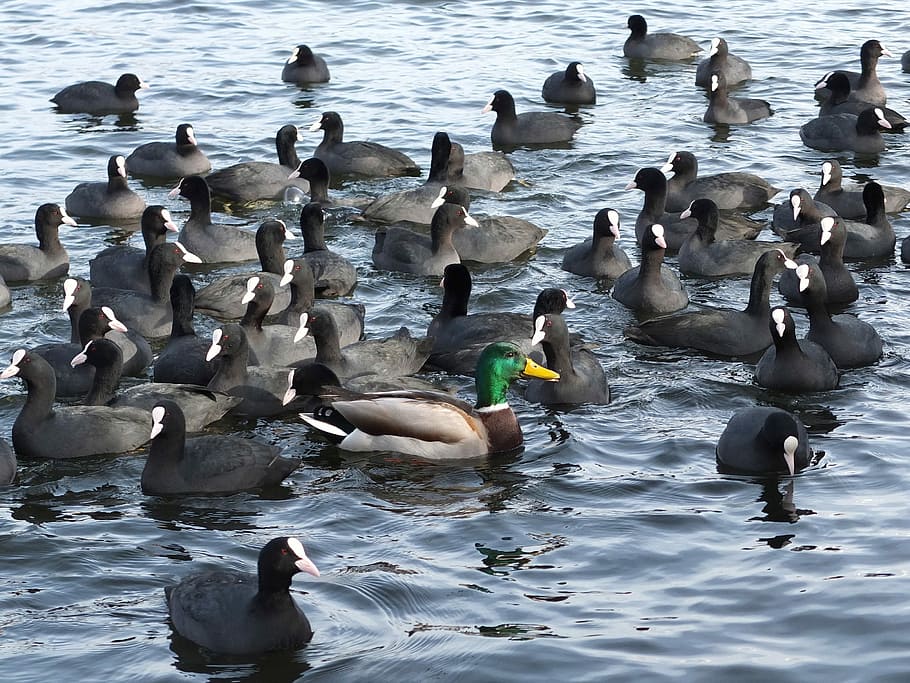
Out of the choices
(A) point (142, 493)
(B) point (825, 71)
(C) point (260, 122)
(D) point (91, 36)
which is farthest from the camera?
(D) point (91, 36)

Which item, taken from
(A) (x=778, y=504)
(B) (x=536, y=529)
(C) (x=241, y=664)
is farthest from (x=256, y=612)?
(A) (x=778, y=504)

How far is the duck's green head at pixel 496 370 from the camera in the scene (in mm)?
12219

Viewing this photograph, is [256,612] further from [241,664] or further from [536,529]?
[536,529]

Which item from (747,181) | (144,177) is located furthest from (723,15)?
(144,177)

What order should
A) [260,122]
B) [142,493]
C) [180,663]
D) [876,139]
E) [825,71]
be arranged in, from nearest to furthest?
[180,663], [142,493], [876,139], [260,122], [825,71]

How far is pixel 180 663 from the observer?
8.91 meters

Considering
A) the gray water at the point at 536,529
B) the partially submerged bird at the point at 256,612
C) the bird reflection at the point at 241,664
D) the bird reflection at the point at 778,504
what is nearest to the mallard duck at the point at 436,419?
the gray water at the point at 536,529

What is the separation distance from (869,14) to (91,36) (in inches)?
558

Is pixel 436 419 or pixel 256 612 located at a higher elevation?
pixel 436 419

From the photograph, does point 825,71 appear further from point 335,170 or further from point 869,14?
point 335,170

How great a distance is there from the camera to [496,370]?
12211 mm

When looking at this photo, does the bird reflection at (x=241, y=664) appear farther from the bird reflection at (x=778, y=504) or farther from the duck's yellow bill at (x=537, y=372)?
the duck's yellow bill at (x=537, y=372)

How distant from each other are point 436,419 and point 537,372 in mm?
1055

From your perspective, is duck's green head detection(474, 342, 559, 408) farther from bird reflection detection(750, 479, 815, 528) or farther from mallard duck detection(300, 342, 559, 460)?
bird reflection detection(750, 479, 815, 528)
